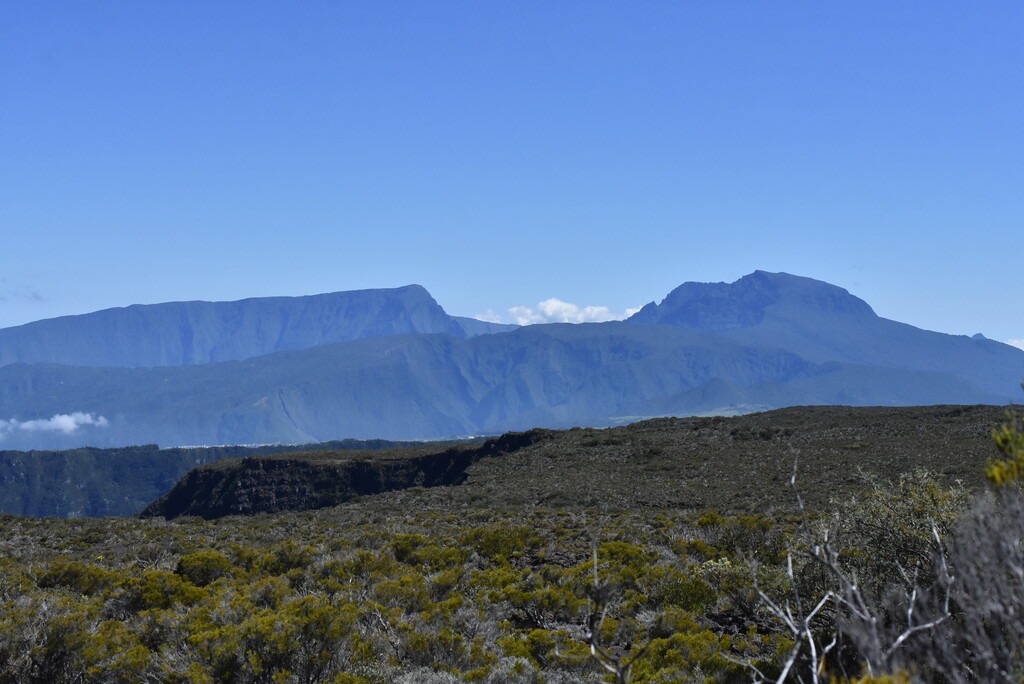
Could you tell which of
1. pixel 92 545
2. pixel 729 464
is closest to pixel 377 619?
pixel 92 545

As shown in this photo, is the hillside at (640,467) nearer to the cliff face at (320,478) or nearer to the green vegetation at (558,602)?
the cliff face at (320,478)

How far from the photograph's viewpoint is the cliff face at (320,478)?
59.5m

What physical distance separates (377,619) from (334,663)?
172cm

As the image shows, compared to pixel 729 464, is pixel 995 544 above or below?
above

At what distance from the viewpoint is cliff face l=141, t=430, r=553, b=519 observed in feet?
195

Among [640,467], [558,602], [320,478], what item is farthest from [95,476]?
[558,602]

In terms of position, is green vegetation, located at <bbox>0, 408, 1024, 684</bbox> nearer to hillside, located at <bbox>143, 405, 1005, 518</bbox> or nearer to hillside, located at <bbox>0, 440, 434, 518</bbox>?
hillside, located at <bbox>143, 405, 1005, 518</bbox>

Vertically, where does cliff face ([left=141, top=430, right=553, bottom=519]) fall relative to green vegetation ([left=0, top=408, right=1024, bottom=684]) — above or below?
below

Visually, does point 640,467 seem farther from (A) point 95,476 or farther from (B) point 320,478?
(A) point 95,476

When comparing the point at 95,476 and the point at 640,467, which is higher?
the point at 640,467

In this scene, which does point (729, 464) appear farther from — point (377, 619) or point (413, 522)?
point (377, 619)

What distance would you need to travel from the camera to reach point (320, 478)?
62469mm

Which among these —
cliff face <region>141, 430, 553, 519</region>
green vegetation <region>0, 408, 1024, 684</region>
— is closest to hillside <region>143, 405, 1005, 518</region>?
cliff face <region>141, 430, 553, 519</region>

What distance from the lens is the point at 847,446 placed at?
43.6 metres
